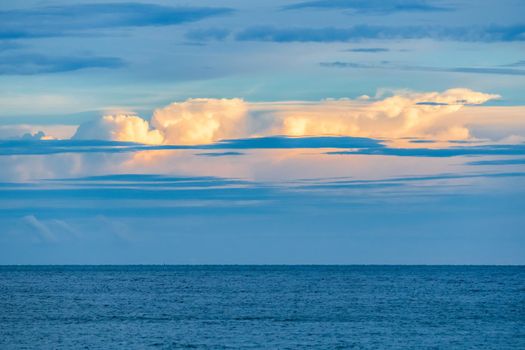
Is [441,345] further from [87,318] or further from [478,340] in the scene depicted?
[87,318]

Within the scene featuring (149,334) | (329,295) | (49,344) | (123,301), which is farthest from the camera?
(329,295)

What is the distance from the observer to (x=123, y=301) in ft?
410

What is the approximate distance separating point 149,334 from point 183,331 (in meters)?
3.25

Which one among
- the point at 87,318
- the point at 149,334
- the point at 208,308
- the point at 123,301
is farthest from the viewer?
the point at 123,301

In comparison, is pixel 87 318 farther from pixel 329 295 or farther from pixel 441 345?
pixel 329 295

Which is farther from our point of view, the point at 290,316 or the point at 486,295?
the point at 486,295

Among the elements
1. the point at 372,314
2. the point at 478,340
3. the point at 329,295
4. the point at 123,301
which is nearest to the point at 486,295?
the point at 329,295

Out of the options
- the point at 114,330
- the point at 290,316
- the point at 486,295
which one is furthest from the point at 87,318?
the point at 486,295

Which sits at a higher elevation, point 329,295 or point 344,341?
point 329,295

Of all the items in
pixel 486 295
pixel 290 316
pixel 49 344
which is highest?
pixel 486 295

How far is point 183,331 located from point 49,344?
13.3m

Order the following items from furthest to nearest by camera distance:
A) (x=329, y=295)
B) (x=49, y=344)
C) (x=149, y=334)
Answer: (x=329, y=295) < (x=149, y=334) < (x=49, y=344)

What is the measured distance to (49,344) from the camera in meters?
74.4

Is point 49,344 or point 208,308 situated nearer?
point 49,344
